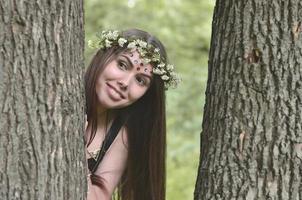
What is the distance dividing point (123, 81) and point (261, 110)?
2.94 feet

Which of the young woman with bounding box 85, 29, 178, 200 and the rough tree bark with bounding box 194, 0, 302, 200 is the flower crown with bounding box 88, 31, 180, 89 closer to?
the young woman with bounding box 85, 29, 178, 200

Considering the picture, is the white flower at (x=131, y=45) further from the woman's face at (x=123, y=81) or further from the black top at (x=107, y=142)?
the black top at (x=107, y=142)

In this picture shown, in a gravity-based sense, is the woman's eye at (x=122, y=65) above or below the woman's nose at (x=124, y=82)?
above

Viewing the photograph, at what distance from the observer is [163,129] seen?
319 cm

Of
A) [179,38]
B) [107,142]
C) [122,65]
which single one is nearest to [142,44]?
[122,65]

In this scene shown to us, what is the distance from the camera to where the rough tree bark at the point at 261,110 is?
229 centimetres

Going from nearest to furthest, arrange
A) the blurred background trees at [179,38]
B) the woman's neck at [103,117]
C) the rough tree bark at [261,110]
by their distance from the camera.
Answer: the rough tree bark at [261,110] → the woman's neck at [103,117] → the blurred background trees at [179,38]

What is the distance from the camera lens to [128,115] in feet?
10.5

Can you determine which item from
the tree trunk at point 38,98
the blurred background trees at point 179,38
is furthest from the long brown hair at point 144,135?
the blurred background trees at point 179,38

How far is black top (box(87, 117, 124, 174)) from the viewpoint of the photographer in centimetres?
307

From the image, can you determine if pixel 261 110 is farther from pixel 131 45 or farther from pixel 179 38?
pixel 179 38

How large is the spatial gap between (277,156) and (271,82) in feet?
0.87

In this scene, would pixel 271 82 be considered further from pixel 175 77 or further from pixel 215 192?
pixel 175 77

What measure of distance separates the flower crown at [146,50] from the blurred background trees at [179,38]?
5.45m
